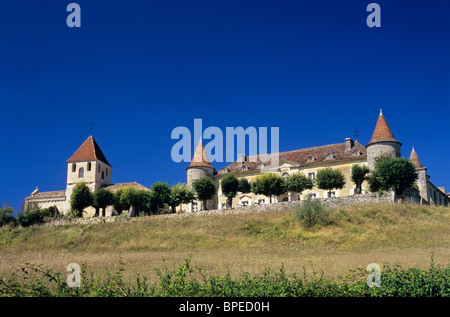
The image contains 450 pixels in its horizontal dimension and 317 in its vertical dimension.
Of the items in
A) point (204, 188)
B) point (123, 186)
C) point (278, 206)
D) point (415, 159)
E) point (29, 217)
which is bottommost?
point (29, 217)

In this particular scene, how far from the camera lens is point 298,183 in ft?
168

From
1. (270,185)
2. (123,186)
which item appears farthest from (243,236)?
(123,186)

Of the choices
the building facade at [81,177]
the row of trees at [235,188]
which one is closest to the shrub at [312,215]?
the row of trees at [235,188]

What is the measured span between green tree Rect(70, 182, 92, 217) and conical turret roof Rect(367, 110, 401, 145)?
124ft

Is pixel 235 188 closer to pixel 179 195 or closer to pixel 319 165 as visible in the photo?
pixel 179 195

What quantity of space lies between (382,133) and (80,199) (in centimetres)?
3981

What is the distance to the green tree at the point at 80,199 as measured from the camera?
60.3 meters

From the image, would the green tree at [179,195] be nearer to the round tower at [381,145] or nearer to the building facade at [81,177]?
the building facade at [81,177]

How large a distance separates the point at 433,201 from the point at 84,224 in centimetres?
4160

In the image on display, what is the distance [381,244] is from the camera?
29688 millimetres

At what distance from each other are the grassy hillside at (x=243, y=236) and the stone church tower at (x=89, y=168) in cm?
2221
